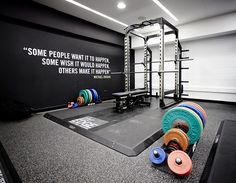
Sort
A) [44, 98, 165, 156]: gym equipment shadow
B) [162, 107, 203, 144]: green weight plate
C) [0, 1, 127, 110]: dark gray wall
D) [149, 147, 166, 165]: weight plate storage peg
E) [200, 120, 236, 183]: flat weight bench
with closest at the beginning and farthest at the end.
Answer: [200, 120, 236, 183]: flat weight bench → [149, 147, 166, 165]: weight plate storage peg → [162, 107, 203, 144]: green weight plate → [44, 98, 165, 156]: gym equipment shadow → [0, 1, 127, 110]: dark gray wall

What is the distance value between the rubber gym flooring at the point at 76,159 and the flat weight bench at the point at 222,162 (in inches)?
2.4

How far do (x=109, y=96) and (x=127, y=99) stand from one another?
1.93m

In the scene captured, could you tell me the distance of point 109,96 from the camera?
5309mm

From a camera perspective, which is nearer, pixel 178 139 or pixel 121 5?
pixel 178 139

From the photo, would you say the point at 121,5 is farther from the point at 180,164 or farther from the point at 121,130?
the point at 180,164

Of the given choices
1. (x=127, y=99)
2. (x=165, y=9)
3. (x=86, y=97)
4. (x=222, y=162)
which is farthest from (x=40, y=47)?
(x=222, y=162)

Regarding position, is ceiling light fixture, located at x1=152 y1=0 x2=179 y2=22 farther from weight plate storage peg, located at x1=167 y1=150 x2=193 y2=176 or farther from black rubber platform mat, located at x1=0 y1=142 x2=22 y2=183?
black rubber platform mat, located at x1=0 y1=142 x2=22 y2=183

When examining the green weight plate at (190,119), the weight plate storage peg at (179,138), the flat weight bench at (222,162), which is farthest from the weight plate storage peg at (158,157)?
the green weight plate at (190,119)

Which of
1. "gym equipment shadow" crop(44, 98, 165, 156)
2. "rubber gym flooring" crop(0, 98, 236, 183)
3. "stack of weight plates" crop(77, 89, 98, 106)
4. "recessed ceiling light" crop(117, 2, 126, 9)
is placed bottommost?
"rubber gym flooring" crop(0, 98, 236, 183)

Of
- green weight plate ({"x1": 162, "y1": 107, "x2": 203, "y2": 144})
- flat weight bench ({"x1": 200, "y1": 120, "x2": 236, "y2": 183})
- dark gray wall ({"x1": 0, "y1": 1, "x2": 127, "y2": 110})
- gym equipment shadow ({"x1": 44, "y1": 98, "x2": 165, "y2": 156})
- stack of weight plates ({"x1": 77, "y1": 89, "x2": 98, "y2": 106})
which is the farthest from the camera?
stack of weight plates ({"x1": 77, "y1": 89, "x2": 98, "y2": 106})

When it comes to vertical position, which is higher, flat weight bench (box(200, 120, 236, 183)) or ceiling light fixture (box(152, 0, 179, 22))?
ceiling light fixture (box(152, 0, 179, 22))

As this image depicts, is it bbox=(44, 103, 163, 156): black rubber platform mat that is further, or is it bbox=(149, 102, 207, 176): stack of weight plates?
bbox=(44, 103, 163, 156): black rubber platform mat

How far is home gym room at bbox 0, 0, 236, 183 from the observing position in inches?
49.2

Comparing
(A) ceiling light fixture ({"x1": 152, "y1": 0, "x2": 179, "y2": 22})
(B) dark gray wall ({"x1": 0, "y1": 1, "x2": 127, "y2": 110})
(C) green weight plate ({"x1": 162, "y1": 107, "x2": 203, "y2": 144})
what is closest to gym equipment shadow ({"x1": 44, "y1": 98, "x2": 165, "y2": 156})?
(C) green weight plate ({"x1": 162, "y1": 107, "x2": 203, "y2": 144})
